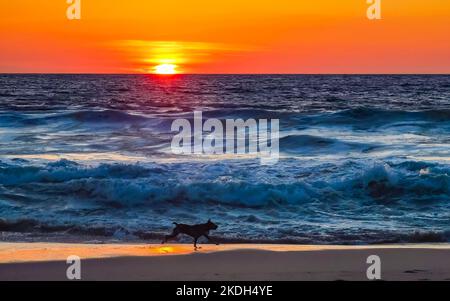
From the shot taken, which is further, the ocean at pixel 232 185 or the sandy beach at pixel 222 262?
the ocean at pixel 232 185

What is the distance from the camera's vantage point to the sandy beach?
6938 mm

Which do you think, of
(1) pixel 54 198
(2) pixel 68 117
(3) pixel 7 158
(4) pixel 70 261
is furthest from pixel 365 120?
(4) pixel 70 261

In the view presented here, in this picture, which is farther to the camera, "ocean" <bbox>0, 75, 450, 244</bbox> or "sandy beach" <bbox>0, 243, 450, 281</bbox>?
"ocean" <bbox>0, 75, 450, 244</bbox>

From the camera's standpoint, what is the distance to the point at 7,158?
54.6ft

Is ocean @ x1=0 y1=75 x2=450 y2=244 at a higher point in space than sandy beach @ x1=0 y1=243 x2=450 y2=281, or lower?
higher

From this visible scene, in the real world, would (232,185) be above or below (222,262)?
above

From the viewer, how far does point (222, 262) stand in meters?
7.72

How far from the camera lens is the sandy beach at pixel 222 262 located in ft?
22.8

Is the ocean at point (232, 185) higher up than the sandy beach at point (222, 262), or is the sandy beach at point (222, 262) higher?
the ocean at point (232, 185)

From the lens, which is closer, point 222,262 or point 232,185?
point 222,262

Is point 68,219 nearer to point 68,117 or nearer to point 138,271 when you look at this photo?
point 138,271
